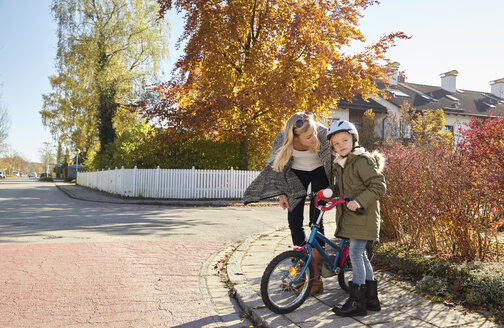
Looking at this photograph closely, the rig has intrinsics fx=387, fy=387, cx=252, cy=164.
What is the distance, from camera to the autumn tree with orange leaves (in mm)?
14281

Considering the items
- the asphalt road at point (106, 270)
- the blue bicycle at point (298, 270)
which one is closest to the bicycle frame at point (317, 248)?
the blue bicycle at point (298, 270)

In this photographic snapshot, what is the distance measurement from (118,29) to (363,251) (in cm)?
2819

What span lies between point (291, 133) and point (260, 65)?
457 inches

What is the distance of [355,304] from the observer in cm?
320

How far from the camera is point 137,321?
319 centimetres

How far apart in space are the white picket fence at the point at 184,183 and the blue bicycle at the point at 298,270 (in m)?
12.8

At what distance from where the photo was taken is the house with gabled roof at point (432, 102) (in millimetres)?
32156

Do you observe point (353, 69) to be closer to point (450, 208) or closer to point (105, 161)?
point (450, 208)

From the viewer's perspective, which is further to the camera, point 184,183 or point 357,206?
point 184,183

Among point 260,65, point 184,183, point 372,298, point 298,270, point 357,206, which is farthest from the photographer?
point 184,183

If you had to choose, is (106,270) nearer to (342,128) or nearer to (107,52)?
(342,128)

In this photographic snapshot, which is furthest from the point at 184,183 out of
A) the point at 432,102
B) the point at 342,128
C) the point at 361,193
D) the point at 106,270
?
the point at 432,102

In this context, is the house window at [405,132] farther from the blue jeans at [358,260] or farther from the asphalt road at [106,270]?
the blue jeans at [358,260]

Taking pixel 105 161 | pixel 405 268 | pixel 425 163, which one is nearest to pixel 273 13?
pixel 425 163
